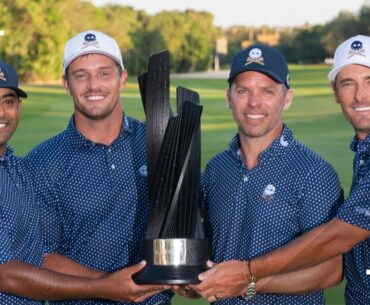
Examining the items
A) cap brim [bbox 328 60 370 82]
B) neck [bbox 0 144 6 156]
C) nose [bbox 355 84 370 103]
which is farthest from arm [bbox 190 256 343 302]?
neck [bbox 0 144 6 156]

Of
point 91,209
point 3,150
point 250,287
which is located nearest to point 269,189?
point 250,287

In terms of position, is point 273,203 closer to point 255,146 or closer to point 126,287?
point 255,146

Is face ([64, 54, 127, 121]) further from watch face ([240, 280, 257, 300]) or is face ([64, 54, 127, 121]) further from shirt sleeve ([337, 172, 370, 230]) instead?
shirt sleeve ([337, 172, 370, 230])

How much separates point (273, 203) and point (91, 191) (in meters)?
0.90

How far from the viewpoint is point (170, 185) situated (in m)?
3.47

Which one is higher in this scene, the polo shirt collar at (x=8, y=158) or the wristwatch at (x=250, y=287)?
the polo shirt collar at (x=8, y=158)

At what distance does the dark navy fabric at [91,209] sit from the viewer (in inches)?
157

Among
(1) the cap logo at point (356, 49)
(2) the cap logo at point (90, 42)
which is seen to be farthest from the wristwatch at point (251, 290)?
(2) the cap logo at point (90, 42)

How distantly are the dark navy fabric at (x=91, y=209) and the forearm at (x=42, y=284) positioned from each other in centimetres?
32

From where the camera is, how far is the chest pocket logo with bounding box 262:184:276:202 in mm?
3662

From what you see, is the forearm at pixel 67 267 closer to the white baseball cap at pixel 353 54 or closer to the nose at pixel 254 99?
the nose at pixel 254 99

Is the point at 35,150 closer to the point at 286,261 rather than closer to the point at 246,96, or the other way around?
the point at 246,96

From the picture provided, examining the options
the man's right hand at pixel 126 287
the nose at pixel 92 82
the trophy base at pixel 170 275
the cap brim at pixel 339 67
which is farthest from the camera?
the nose at pixel 92 82

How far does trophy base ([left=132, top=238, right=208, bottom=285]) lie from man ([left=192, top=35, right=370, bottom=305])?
7cm
